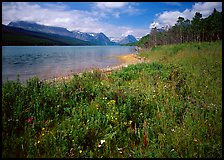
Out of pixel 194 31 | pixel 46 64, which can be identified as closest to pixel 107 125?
pixel 46 64

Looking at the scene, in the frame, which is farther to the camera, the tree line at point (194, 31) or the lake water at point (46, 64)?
the tree line at point (194, 31)

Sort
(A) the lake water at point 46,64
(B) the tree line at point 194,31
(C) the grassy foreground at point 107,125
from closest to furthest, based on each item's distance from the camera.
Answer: (C) the grassy foreground at point 107,125, (A) the lake water at point 46,64, (B) the tree line at point 194,31

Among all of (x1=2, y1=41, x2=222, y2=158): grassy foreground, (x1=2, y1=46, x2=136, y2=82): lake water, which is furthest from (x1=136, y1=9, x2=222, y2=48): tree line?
(x1=2, y1=41, x2=222, y2=158): grassy foreground

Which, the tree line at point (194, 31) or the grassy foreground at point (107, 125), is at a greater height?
the tree line at point (194, 31)

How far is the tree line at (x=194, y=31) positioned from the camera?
172 ft

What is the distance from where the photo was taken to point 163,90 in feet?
20.1

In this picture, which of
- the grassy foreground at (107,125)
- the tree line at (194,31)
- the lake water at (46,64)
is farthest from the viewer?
the tree line at (194,31)

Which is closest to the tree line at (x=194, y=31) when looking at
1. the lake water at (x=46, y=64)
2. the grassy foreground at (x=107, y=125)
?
the lake water at (x=46, y=64)

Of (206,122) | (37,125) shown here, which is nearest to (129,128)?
(206,122)

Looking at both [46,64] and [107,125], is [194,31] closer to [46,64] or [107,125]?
[46,64]

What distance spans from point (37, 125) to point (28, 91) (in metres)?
1.61

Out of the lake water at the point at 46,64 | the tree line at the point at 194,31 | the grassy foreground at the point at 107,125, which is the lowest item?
the grassy foreground at the point at 107,125

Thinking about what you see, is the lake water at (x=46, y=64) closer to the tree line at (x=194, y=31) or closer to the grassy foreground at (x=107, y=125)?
the grassy foreground at (x=107, y=125)

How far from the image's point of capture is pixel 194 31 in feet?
203
